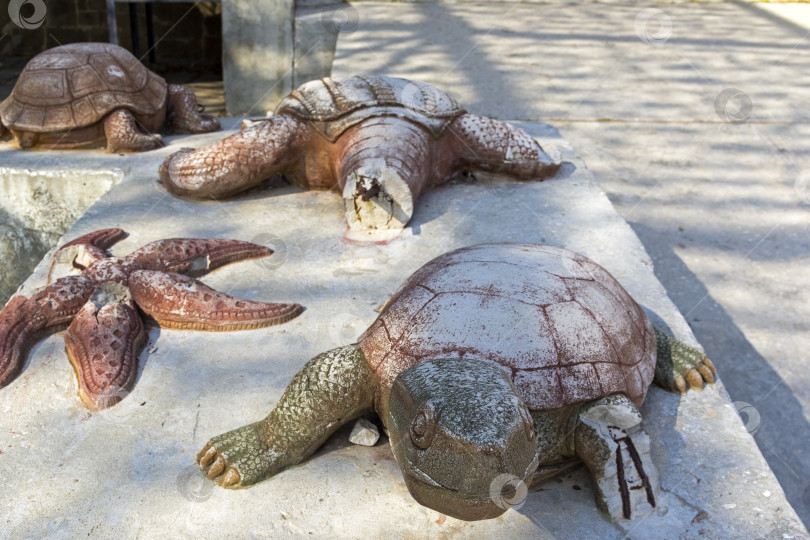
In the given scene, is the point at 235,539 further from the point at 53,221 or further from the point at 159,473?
the point at 53,221

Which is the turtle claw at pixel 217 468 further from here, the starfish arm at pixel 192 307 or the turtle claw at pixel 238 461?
the starfish arm at pixel 192 307

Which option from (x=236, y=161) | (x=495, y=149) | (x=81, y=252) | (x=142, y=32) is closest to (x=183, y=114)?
(x=236, y=161)

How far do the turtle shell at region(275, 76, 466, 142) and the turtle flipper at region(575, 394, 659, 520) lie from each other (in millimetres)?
2285

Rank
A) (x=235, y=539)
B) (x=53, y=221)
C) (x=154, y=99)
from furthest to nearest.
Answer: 1. (x=154, y=99)
2. (x=53, y=221)
3. (x=235, y=539)

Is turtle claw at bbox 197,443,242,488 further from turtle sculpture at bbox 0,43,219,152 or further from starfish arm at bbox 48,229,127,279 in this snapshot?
turtle sculpture at bbox 0,43,219,152

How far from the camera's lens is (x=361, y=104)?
3959mm

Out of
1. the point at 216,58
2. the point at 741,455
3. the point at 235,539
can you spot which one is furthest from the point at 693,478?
the point at 216,58

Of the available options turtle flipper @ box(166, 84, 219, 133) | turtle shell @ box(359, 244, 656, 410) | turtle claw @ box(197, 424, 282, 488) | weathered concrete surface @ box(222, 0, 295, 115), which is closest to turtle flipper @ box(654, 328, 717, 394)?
turtle shell @ box(359, 244, 656, 410)

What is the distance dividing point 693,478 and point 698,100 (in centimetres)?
477

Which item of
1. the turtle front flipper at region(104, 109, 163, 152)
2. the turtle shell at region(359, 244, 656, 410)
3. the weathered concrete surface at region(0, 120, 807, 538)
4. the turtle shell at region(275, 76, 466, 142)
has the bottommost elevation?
the weathered concrete surface at region(0, 120, 807, 538)

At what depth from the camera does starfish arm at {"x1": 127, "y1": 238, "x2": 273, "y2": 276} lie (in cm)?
309

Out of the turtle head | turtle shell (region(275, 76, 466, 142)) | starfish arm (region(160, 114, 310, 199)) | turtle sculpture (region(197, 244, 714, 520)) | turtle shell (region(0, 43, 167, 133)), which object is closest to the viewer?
the turtle head

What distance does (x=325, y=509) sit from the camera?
207 centimetres

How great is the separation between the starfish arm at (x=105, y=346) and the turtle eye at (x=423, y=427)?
1.33 m
